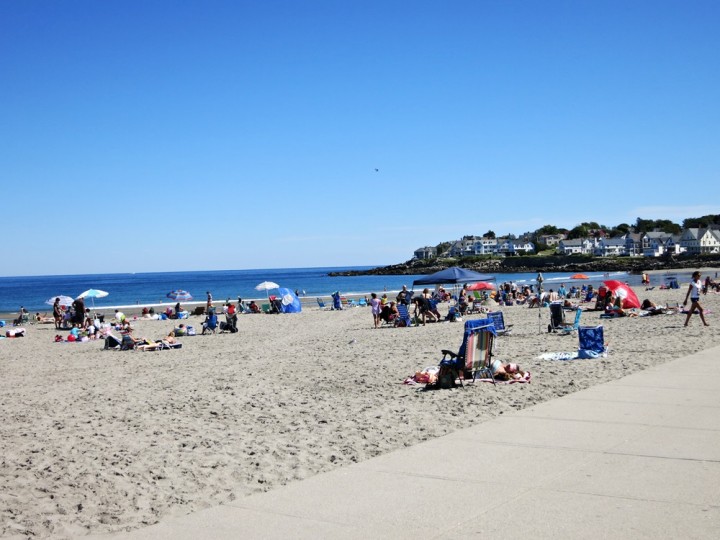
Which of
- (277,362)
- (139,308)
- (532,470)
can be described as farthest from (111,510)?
(139,308)

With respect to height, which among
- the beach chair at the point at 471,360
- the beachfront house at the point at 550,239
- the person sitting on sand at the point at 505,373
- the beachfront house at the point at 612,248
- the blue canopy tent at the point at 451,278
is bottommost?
the person sitting on sand at the point at 505,373

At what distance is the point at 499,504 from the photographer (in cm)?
487

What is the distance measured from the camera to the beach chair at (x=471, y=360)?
10.4 metres

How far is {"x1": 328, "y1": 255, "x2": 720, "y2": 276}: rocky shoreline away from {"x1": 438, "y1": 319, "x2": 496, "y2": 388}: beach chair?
314ft

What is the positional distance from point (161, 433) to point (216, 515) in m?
3.27

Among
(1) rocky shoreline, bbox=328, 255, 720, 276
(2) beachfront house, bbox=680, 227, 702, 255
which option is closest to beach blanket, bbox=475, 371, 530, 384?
(1) rocky shoreline, bbox=328, 255, 720, 276

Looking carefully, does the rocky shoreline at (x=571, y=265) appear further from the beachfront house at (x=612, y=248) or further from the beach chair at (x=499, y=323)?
the beach chair at (x=499, y=323)

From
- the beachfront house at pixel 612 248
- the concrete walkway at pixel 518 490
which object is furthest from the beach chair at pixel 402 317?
the beachfront house at pixel 612 248

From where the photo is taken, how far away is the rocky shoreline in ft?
349

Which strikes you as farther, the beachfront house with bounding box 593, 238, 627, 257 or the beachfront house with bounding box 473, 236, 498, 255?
the beachfront house with bounding box 473, 236, 498, 255

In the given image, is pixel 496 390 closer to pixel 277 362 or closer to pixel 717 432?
pixel 717 432

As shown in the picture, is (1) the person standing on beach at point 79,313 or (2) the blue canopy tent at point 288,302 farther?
(2) the blue canopy tent at point 288,302

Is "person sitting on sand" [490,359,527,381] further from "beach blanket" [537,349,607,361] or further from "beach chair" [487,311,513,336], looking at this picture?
"beach chair" [487,311,513,336]

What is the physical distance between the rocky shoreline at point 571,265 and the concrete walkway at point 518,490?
9922cm
